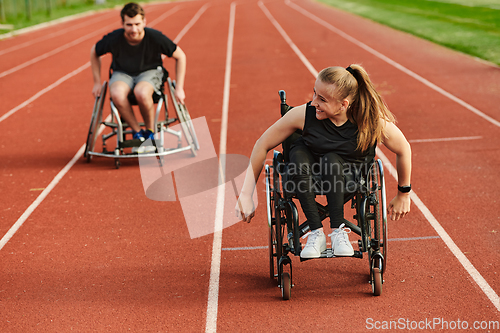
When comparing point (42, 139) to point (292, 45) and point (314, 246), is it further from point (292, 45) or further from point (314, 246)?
point (292, 45)

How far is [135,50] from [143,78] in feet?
1.10

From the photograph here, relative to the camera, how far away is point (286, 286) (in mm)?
3322

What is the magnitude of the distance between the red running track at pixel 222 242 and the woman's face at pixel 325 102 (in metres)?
1.07

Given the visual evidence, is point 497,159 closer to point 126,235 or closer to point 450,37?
point 126,235

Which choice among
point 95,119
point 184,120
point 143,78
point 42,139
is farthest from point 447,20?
point 95,119

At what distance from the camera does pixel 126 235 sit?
4488mm

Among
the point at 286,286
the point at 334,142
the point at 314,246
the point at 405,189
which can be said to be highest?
the point at 334,142

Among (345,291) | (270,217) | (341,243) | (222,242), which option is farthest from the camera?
(222,242)

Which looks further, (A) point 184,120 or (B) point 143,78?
(A) point 184,120

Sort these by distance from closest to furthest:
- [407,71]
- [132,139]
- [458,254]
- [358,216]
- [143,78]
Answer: [358,216], [458,254], [143,78], [132,139], [407,71]

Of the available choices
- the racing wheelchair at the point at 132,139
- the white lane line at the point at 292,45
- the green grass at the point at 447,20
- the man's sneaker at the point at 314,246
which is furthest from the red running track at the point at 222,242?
the green grass at the point at 447,20

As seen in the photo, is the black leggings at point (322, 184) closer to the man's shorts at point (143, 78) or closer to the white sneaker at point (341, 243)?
the white sneaker at point (341, 243)

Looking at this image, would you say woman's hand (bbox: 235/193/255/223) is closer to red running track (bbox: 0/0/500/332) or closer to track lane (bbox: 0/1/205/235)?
red running track (bbox: 0/0/500/332)

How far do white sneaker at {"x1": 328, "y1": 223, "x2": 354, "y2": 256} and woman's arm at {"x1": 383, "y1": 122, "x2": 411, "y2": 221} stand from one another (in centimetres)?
44
